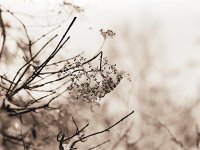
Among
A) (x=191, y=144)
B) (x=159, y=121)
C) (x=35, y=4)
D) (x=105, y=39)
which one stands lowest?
(x=191, y=144)

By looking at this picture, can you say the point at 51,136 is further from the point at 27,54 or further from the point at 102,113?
the point at 27,54

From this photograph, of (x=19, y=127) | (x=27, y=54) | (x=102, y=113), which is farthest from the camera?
(x=102, y=113)

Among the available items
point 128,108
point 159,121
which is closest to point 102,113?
point 128,108

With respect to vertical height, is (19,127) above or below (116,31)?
below

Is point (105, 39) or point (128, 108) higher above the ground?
point (105, 39)

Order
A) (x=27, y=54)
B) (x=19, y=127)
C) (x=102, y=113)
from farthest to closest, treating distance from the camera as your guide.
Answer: (x=102, y=113) < (x=27, y=54) < (x=19, y=127)

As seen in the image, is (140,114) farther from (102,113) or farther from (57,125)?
(57,125)

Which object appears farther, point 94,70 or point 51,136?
point 51,136

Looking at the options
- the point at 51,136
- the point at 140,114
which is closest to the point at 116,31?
the point at 140,114

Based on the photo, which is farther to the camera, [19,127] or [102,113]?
[102,113]
